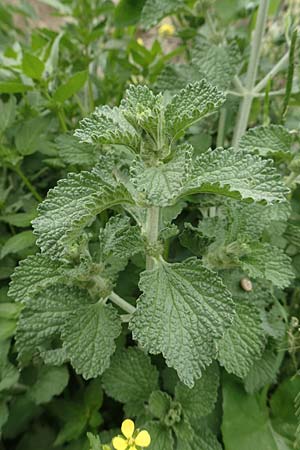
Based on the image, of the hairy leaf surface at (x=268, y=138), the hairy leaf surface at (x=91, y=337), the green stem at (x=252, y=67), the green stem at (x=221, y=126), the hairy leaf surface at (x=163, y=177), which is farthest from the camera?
the green stem at (x=221, y=126)

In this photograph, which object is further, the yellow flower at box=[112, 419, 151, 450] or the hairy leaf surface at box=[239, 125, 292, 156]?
the hairy leaf surface at box=[239, 125, 292, 156]

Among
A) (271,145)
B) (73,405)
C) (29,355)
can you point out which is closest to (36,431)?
(73,405)

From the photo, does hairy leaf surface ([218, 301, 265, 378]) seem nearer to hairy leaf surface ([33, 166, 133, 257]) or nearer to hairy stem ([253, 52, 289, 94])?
hairy leaf surface ([33, 166, 133, 257])

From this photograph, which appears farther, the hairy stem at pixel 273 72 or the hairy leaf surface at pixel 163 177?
the hairy stem at pixel 273 72

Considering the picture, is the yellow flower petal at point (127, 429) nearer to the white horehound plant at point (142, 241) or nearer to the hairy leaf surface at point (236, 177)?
the white horehound plant at point (142, 241)

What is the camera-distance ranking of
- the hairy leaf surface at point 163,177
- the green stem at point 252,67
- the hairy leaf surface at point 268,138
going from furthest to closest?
1. the green stem at point 252,67
2. the hairy leaf surface at point 268,138
3. the hairy leaf surface at point 163,177

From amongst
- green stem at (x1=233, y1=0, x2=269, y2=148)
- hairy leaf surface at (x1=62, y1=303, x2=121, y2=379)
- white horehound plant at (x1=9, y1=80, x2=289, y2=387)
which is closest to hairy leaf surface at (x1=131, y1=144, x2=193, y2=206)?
white horehound plant at (x1=9, y1=80, x2=289, y2=387)

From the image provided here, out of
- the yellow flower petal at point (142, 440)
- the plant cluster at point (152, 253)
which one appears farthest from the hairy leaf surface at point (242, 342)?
the yellow flower petal at point (142, 440)
